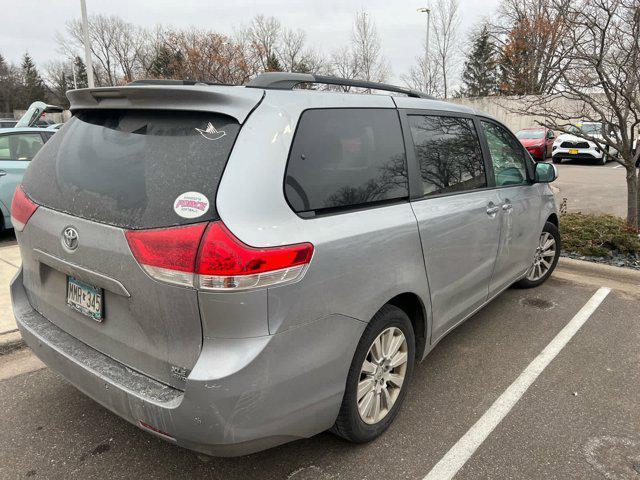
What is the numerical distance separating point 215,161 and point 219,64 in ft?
88.0

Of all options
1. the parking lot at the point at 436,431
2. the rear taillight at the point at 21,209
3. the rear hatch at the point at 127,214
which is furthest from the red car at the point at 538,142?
the rear taillight at the point at 21,209

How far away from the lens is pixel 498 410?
9.04ft

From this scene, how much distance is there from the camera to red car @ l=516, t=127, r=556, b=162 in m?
18.4

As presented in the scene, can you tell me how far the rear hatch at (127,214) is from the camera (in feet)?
5.84

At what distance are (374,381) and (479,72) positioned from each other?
166 ft

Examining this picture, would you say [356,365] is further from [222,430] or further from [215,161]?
[215,161]

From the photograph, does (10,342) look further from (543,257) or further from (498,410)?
(543,257)

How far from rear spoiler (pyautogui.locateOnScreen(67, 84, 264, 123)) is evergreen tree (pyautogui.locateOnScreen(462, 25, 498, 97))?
156 feet

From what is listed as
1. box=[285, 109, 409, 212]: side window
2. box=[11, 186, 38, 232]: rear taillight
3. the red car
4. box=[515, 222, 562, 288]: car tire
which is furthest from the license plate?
the red car

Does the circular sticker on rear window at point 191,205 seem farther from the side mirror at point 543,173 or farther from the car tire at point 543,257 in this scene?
the car tire at point 543,257

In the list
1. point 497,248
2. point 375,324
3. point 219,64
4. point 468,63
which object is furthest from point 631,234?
point 468,63

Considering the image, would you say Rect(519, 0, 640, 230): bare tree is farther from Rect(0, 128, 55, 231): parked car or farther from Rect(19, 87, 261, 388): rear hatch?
Rect(0, 128, 55, 231): parked car

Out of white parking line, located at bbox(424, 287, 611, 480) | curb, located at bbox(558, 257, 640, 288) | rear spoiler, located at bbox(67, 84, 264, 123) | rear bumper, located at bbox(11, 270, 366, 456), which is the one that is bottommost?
white parking line, located at bbox(424, 287, 611, 480)

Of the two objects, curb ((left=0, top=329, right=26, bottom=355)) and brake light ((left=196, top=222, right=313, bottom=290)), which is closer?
brake light ((left=196, top=222, right=313, bottom=290))
